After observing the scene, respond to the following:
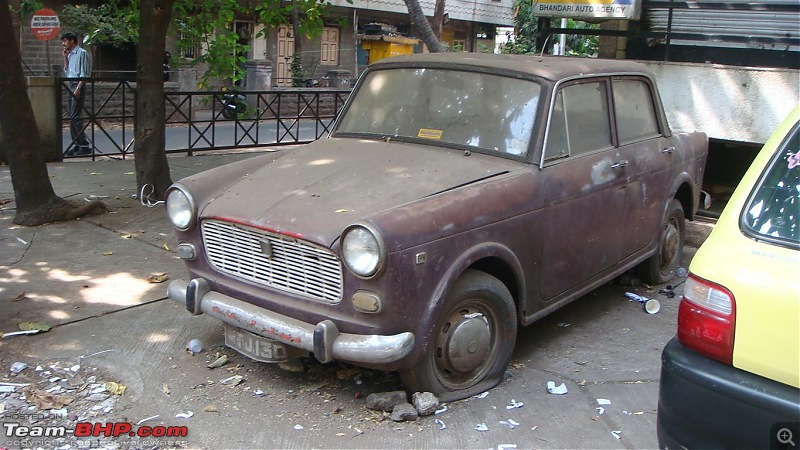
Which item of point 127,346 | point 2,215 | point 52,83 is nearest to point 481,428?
point 127,346

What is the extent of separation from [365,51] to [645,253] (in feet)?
86.8

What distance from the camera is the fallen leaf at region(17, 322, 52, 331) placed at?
197 inches

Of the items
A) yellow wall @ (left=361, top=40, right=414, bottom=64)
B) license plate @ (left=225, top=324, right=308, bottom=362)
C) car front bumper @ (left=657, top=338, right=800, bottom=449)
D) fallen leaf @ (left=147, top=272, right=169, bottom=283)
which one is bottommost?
fallen leaf @ (left=147, top=272, right=169, bottom=283)

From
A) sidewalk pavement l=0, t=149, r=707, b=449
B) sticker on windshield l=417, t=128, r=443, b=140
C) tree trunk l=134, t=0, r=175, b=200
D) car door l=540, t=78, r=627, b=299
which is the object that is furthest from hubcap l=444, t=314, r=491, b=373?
tree trunk l=134, t=0, r=175, b=200

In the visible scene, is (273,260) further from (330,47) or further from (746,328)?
(330,47)

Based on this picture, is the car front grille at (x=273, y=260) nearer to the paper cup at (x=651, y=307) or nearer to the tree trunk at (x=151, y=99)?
the paper cup at (x=651, y=307)

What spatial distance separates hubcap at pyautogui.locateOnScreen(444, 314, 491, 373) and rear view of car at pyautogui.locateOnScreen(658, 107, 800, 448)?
132 centimetres

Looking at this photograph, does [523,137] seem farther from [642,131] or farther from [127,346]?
[127,346]

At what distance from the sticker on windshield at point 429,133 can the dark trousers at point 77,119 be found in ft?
26.6

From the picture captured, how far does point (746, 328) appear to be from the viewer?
2.74 meters

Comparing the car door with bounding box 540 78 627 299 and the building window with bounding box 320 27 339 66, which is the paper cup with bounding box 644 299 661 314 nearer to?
the car door with bounding box 540 78 627 299

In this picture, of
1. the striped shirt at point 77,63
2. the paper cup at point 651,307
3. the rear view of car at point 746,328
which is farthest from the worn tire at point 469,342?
the striped shirt at point 77,63

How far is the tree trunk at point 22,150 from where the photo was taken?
7.30 meters

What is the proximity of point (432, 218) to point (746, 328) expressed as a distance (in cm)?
160
